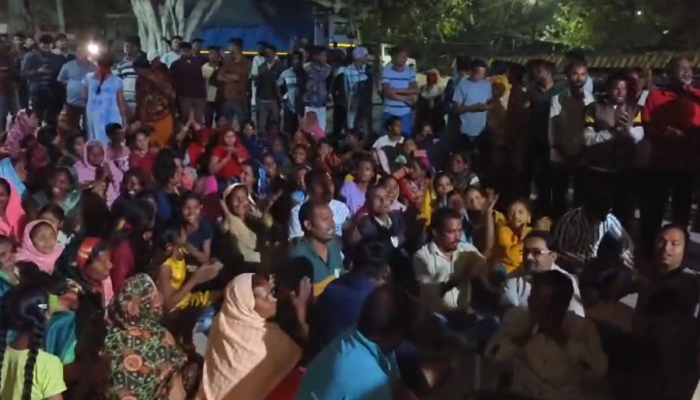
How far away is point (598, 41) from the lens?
2619 centimetres

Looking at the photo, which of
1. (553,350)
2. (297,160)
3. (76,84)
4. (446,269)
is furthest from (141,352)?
(76,84)

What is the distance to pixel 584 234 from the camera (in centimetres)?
641

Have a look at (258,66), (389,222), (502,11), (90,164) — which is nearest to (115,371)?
(389,222)

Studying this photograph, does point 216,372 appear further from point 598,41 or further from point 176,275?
point 598,41

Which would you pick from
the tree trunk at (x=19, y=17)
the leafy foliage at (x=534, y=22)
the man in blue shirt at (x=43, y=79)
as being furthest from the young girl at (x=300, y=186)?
the tree trunk at (x=19, y=17)

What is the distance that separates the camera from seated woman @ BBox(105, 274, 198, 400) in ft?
14.6

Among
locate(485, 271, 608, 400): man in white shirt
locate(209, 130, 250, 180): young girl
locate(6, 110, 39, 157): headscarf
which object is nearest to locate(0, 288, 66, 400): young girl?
locate(485, 271, 608, 400): man in white shirt

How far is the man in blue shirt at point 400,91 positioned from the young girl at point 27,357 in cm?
631

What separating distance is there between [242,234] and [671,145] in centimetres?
285

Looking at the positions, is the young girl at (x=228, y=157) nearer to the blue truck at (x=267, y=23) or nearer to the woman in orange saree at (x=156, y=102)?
the woman in orange saree at (x=156, y=102)

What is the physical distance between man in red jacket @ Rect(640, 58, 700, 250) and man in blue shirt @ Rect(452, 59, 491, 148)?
2.08 meters

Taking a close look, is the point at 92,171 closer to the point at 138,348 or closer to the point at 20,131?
the point at 20,131

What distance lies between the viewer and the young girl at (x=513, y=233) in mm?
6406

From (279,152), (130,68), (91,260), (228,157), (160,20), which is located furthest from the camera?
(160,20)
